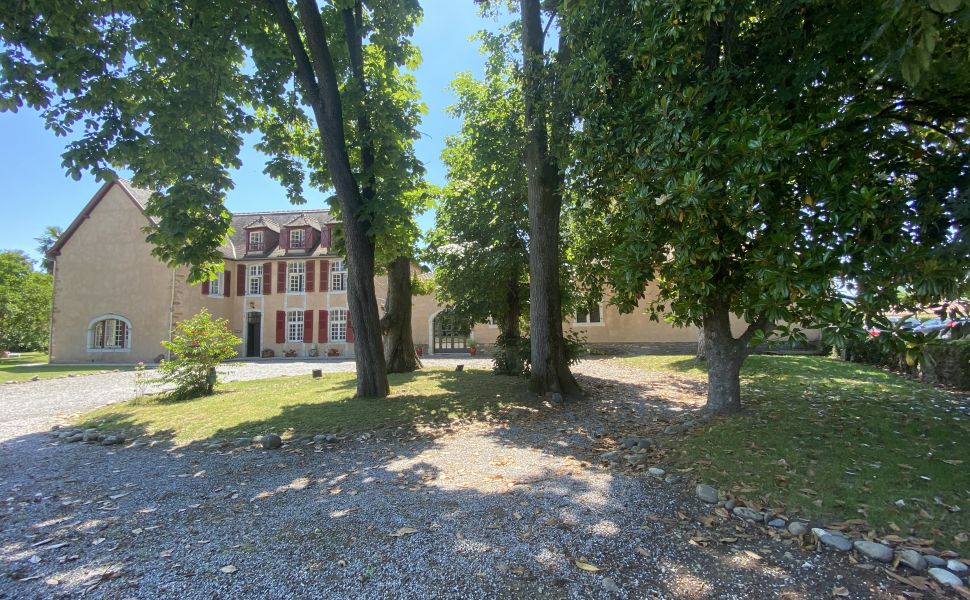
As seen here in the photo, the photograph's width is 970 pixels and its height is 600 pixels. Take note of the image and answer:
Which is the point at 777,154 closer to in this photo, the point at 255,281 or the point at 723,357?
the point at 723,357

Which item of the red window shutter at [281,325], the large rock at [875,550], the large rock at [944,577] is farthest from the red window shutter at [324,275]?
the large rock at [944,577]

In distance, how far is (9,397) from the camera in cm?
1159

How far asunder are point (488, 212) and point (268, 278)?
68.6ft

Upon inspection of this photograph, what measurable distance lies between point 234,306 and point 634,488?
30.0 m

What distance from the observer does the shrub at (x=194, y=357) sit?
10.3m

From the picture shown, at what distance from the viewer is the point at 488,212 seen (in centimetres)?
1259

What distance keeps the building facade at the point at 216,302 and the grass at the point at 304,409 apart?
12.5 metres

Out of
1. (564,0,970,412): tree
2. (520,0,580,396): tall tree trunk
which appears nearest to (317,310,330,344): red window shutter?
(520,0,580,396): tall tree trunk

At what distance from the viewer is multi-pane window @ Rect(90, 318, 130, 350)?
24812 millimetres

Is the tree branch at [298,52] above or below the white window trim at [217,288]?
above

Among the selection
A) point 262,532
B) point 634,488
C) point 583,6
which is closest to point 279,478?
point 262,532

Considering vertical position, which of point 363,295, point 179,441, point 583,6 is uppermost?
point 583,6

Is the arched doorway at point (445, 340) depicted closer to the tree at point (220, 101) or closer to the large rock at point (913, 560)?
the tree at point (220, 101)

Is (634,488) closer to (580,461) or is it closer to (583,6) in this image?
(580,461)
